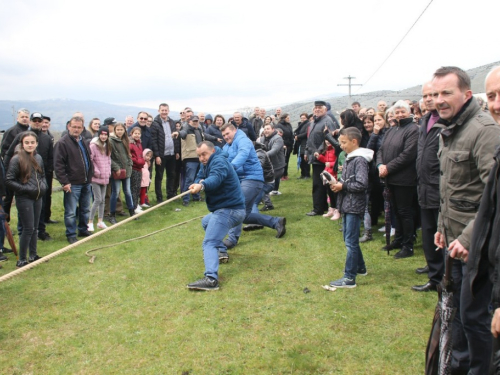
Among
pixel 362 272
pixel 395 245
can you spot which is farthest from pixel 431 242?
pixel 395 245

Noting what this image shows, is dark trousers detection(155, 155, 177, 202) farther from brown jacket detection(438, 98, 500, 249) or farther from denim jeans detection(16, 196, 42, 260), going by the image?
brown jacket detection(438, 98, 500, 249)

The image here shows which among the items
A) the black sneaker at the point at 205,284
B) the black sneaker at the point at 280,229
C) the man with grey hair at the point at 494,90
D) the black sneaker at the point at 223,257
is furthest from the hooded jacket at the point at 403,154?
the man with grey hair at the point at 494,90

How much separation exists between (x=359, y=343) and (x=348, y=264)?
1.43m

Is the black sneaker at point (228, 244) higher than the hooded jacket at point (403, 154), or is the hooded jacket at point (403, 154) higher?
the hooded jacket at point (403, 154)

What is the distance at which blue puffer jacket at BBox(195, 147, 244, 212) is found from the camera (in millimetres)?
5816

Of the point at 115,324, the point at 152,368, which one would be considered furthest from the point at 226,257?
the point at 152,368

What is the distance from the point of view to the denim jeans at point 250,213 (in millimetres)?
7449

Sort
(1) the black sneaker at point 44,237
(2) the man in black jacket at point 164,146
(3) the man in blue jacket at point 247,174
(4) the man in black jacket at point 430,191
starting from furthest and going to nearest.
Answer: (2) the man in black jacket at point 164,146 < (1) the black sneaker at point 44,237 < (3) the man in blue jacket at point 247,174 < (4) the man in black jacket at point 430,191

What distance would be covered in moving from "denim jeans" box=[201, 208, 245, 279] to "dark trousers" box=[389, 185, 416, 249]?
7.64ft

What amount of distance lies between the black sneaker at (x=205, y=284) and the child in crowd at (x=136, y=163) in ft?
16.8

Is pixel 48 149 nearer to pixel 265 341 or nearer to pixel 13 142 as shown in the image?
pixel 13 142

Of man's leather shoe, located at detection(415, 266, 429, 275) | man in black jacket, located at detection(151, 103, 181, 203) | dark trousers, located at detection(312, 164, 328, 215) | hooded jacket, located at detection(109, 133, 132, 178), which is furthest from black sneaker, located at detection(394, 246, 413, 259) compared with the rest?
man in black jacket, located at detection(151, 103, 181, 203)

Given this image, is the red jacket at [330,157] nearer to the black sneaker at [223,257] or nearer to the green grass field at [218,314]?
the green grass field at [218,314]

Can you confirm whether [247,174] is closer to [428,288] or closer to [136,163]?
[136,163]
